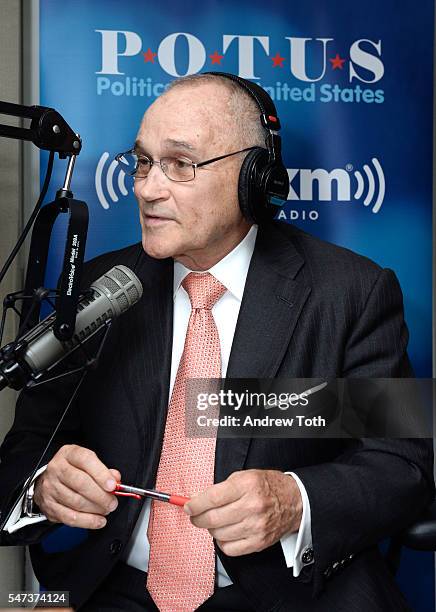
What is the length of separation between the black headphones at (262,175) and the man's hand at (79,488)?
0.57 meters

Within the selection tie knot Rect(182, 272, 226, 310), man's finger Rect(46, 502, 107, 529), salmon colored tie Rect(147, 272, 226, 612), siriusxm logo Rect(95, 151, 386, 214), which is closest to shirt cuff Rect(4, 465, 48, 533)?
man's finger Rect(46, 502, 107, 529)

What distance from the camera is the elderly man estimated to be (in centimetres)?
148

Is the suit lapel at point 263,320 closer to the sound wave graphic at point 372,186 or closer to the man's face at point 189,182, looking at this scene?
the man's face at point 189,182

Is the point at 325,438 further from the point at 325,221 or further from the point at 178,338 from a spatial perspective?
the point at 325,221

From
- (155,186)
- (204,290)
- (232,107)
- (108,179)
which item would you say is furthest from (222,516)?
(108,179)

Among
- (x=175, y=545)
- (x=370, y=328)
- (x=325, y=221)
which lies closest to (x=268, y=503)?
(x=175, y=545)

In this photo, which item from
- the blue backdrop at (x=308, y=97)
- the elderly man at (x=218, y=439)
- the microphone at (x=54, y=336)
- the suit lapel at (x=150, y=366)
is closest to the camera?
the microphone at (x=54, y=336)

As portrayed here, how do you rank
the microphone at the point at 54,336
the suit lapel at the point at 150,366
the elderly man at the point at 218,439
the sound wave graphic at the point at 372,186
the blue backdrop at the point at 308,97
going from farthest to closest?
the sound wave graphic at the point at 372,186 → the blue backdrop at the point at 308,97 → the suit lapel at the point at 150,366 → the elderly man at the point at 218,439 → the microphone at the point at 54,336

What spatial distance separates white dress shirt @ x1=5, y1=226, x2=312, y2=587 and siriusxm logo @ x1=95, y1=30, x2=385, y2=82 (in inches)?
22.2

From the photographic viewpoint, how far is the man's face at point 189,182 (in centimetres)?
157

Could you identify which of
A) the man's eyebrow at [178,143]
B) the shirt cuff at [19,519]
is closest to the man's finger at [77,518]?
the shirt cuff at [19,519]

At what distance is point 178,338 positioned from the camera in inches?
65.6

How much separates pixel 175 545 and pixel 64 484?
265 mm

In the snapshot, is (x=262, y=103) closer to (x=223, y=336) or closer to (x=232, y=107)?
(x=232, y=107)
